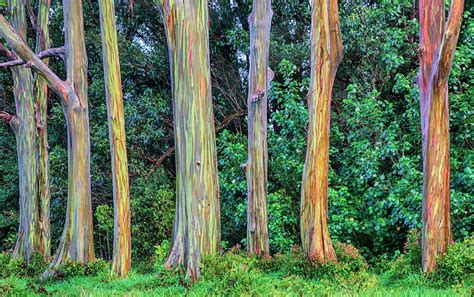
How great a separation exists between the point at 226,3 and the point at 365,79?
5.25 metres

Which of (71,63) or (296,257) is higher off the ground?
(71,63)

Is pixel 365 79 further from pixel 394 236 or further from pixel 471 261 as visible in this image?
pixel 471 261

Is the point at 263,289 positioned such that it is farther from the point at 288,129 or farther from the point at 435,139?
the point at 288,129

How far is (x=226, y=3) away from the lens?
49.6ft

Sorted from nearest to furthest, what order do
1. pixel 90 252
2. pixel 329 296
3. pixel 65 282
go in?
pixel 329 296 < pixel 65 282 < pixel 90 252

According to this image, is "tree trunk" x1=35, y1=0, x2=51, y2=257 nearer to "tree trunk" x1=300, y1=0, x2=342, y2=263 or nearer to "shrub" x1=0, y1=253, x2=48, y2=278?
"shrub" x1=0, y1=253, x2=48, y2=278

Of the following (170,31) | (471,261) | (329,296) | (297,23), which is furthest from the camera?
(297,23)

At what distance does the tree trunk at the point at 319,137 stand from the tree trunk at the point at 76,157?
190 inches

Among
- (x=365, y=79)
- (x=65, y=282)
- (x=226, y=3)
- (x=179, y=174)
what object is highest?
(x=226, y=3)

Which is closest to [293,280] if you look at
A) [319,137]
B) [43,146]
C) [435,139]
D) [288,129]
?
[319,137]

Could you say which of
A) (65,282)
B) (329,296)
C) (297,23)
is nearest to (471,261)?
(329,296)

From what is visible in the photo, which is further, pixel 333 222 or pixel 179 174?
pixel 333 222

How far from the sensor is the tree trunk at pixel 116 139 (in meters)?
9.42

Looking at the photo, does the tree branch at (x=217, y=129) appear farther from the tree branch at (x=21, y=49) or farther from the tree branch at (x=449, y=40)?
the tree branch at (x=449, y=40)
